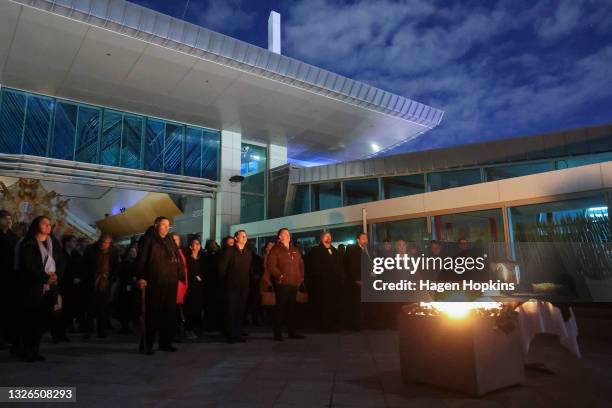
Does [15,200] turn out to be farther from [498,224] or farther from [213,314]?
[498,224]

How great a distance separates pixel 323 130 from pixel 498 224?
12786 mm

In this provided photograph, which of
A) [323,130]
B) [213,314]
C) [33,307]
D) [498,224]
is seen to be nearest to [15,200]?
[323,130]

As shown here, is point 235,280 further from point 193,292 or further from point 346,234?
point 346,234

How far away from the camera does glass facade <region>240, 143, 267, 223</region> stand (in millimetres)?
21406

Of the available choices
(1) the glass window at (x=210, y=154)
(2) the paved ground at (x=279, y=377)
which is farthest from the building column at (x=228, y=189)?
(2) the paved ground at (x=279, y=377)

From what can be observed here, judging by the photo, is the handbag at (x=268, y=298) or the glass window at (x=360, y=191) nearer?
the handbag at (x=268, y=298)

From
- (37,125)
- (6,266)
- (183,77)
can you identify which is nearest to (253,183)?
(183,77)

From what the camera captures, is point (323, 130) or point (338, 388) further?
point (323, 130)

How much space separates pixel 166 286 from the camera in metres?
5.86

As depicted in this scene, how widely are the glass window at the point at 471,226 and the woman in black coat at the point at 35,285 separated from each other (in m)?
7.23

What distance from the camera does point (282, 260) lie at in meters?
6.95

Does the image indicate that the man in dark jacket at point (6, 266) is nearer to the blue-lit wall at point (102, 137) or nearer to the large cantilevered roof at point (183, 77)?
the large cantilevered roof at point (183, 77)

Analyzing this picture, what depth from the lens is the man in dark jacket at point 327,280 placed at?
7.81 metres

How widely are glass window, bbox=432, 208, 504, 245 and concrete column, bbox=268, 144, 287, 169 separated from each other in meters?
12.7
